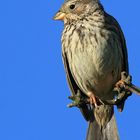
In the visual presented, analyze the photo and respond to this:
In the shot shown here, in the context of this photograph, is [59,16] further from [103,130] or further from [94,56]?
[103,130]

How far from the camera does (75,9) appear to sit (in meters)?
6.32

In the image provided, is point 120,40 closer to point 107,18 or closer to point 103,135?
point 107,18

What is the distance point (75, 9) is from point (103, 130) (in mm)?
1403

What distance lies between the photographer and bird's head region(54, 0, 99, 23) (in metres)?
6.21

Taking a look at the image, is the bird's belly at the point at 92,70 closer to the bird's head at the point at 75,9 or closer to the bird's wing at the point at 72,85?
the bird's wing at the point at 72,85

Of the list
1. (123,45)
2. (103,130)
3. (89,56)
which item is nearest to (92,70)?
(89,56)

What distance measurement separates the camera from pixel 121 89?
→ 4574mm

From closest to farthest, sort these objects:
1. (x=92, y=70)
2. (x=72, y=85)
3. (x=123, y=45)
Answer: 1. (x=92, y=70)
2. (x=123, y=45)
3. (x=72, y=85)

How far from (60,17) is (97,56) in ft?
2.37

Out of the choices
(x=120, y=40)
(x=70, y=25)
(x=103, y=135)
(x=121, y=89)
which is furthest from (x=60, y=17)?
(x=121, y=89)

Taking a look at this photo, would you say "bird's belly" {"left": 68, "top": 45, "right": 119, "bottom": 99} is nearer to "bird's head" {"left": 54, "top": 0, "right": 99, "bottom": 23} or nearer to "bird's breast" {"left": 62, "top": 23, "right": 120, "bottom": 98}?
"bird's breast" {"left": 62, "top": 23, "right": 120, "bottom": 98}

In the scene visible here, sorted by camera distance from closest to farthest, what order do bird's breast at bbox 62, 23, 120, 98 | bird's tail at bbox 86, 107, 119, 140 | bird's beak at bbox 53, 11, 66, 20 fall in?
bird's breast at bbox 62, 23, 120, 98 → bird's tail at bbox 86, 107, 119, 140 → bird's beak at bbox 53, 11, 66, 20

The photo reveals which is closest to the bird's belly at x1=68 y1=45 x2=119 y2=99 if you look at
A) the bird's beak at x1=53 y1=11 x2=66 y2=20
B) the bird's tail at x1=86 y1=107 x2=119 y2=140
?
the bird's tail at x1=86 y1=107 x2=119 y2=140

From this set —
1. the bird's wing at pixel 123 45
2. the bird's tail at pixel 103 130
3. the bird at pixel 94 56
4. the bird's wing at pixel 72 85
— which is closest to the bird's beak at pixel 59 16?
the bird at pixel 94 56
